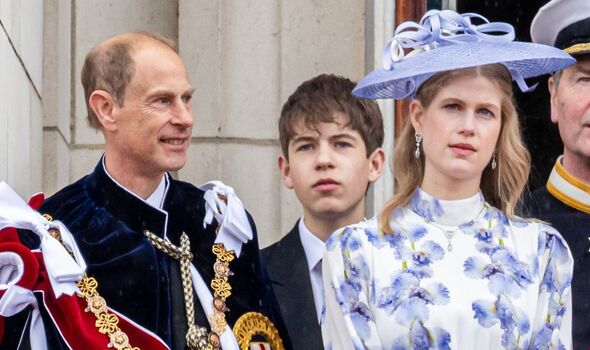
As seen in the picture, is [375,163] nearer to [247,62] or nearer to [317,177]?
[317,177]

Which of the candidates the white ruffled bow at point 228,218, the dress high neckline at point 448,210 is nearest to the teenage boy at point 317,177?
the white ruffled bow at point 228,218

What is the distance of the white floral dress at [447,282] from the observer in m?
4.66

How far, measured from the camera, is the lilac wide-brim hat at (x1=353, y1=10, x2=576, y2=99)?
4781 millimetres

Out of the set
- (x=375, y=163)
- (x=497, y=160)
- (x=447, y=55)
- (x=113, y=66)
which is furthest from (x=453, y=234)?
(x=113, y=66)

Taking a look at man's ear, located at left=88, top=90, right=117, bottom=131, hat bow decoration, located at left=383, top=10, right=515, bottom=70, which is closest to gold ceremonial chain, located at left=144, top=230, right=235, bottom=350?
man's ear, located at left=88, top=90, right=117, bottom=131

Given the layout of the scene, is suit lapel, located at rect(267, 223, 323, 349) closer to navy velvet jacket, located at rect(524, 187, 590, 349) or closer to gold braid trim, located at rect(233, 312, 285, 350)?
gold braid trim, located at rect(233, 312, 285, 350)

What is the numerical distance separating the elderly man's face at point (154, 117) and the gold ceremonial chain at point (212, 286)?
→ 0.75 feet

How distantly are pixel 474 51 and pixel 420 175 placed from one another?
41 cm

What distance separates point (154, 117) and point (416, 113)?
81cm

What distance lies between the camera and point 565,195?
5.62 m

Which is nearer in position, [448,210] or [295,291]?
[448,210]

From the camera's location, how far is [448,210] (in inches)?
191

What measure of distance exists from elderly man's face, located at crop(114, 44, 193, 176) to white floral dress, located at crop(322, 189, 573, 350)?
63cm

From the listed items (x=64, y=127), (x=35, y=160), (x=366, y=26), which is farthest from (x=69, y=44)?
(x=366, y=26)
